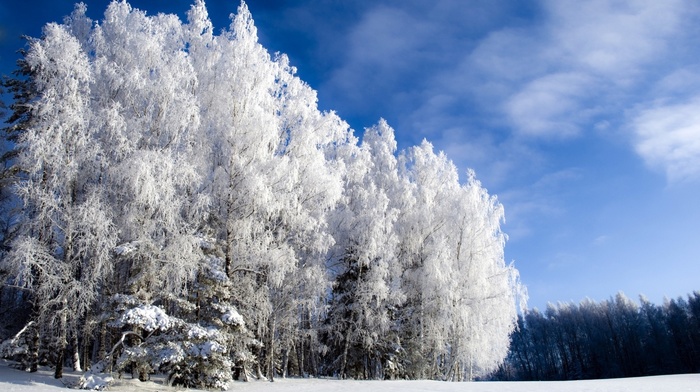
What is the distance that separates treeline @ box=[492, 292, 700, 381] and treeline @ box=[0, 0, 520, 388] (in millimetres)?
45684

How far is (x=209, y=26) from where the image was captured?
19531 millimetres

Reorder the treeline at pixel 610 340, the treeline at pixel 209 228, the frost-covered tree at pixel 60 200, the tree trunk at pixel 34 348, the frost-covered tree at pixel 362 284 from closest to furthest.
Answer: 1. the frost-covered tree at pixel 60 200
2. the treeline at pixel 209 228
3. the tree trunk at pixel 34 348
4. the frost-covered tree at pixel 362 284
5. the treeline at pixel 610 340

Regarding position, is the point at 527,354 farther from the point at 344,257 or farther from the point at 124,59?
the point at 124,59

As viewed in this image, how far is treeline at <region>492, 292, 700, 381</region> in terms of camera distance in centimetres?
6016

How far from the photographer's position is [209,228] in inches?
619

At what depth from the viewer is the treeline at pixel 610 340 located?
197ft

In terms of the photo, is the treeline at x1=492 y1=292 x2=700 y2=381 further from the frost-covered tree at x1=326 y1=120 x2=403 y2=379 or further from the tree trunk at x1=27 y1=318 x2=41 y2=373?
the tree trunk at x1=27 y1=318 x2=41 y2=373

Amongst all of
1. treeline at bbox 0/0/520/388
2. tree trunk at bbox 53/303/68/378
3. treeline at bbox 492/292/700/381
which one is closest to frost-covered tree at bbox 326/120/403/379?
treeline at bbox 0/0/520/388

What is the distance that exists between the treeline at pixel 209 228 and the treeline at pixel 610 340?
45.7m

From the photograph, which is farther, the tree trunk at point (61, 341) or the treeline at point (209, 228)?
the treeline at point (209, 228)

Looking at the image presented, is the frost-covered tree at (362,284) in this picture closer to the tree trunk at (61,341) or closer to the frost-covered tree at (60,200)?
the frost-covered tree at (60,200)

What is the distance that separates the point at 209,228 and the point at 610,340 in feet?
236

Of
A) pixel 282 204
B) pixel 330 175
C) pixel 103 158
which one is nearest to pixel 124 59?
pixel 103 158

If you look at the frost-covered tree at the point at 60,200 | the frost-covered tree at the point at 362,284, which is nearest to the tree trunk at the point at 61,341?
the frost-covered tree at the point at 60,200
